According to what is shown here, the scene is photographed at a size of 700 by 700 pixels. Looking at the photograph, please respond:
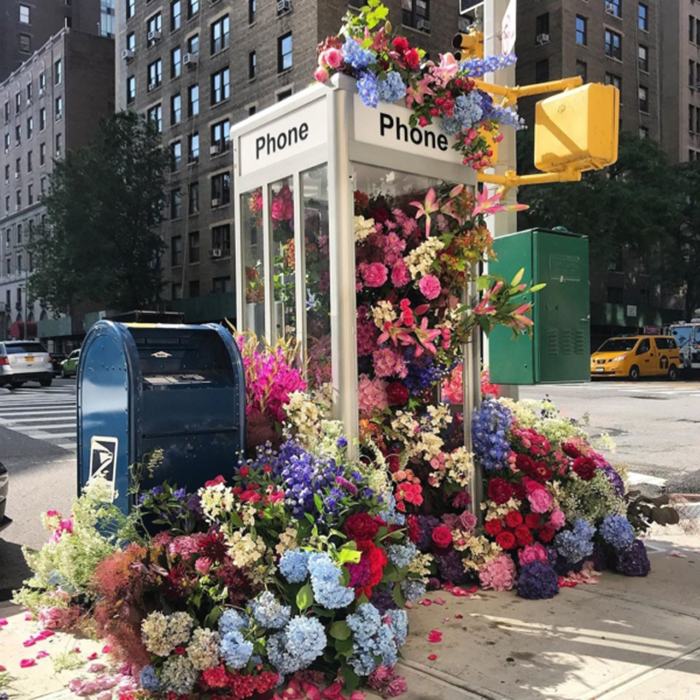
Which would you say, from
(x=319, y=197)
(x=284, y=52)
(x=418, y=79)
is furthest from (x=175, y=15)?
(x=319, y=197)

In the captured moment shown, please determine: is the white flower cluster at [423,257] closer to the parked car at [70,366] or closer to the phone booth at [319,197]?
the phone booth at [319,197]

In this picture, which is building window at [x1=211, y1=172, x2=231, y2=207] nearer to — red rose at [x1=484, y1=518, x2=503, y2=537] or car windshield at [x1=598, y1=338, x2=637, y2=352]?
car windshield at [x1=598, y1=338, x2=637, y2=352]

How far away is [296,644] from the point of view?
3.30 m

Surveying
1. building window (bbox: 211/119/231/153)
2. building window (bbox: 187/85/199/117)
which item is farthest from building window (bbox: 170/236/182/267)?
building window (bbox: 187/85/199/117)

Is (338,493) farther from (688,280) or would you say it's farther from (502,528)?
(688,280)

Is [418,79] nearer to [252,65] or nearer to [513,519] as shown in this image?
[513,519]

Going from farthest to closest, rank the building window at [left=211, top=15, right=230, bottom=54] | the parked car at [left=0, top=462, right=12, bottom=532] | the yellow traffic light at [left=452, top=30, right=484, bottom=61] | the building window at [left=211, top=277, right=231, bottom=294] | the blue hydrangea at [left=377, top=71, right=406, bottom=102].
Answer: the building window at [left=211, top=277, right=231, bottom=294], the building window at [left=211, top=15, right=230, bottom=54], the yellow traffic light at [left=452, top=30, right=484, bottom=61], the parked car at [left=0, top=462, right=12, bottom=532], the blue hydrangea at [left=377, top=71, right=406, bottom=102]

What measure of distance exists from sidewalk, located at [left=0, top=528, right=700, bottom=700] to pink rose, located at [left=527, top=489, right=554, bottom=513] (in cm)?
53

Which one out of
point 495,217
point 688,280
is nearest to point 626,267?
point 688,280

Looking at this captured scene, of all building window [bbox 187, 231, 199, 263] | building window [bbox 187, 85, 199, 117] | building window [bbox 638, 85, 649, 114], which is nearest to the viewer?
building window [bbox 187, 85, 199, 117]

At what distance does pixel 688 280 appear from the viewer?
134 feet

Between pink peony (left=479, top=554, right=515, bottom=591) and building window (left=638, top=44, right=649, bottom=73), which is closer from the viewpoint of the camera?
pink peony (left=479, top=554, right=515, bottom=591)

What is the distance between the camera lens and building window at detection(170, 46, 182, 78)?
42344 millimetres

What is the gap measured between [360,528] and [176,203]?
42021 mm
